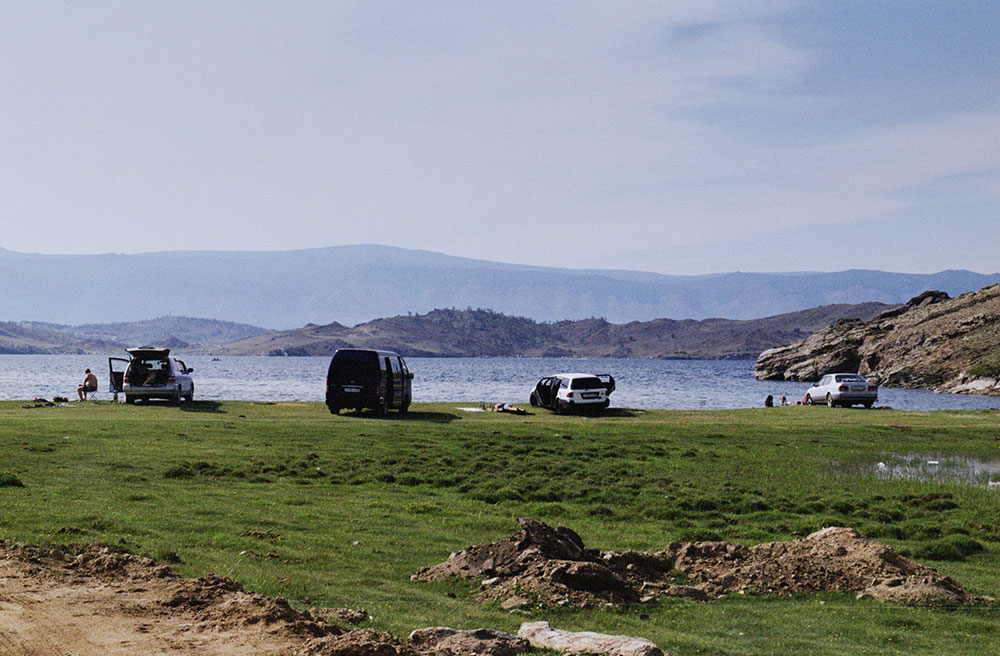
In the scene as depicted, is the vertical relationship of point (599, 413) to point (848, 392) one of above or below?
below

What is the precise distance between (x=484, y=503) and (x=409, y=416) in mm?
20677

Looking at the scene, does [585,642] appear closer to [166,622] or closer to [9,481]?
[166,622]

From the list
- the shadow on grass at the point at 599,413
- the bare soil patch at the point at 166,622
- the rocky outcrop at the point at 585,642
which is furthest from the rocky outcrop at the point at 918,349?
the bare soil patch at the point at 166,622

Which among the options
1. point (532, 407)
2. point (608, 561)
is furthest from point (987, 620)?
point (532, 407)

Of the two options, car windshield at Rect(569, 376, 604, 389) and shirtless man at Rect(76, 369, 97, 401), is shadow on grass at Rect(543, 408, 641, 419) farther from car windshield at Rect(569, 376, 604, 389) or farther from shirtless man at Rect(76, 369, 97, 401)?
shirtless man at Rect(76, 369, 97, 401)

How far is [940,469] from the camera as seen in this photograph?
2325 cm

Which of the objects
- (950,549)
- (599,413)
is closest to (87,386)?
(599,413)

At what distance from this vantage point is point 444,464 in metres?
21.9

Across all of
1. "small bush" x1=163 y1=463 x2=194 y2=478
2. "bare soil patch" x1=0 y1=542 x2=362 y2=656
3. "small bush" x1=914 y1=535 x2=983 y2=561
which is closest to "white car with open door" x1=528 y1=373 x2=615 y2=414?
"small bush" x1=163 y1=463 x2=194 y2=478

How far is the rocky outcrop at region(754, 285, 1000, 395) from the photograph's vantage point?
4596 inches

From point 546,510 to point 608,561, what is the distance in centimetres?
548

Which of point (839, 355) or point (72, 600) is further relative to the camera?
point (839, 355)

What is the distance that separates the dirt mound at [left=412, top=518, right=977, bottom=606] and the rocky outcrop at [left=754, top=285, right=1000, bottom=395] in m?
106

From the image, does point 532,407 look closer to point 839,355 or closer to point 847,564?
point 847,564
